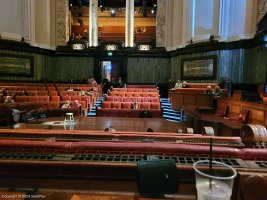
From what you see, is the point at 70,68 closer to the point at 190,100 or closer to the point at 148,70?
the point at 148,70

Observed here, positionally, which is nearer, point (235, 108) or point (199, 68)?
point (235, 108)

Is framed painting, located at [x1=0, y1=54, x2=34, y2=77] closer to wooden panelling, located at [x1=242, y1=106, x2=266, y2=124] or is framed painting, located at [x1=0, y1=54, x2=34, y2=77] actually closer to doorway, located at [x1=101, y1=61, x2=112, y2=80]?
doorway, located at [x1=101, y1=61, x2=112, y2=80]

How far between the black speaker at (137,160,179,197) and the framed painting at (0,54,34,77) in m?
13.4

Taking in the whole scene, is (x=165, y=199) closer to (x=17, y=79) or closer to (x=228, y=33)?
(x=228, y=33)

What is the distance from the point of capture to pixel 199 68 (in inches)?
461

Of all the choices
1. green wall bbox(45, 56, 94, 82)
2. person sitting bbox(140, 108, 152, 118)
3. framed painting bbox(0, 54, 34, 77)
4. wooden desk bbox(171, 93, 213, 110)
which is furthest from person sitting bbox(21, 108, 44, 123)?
green wall bbox(45, 56, 94, 82)

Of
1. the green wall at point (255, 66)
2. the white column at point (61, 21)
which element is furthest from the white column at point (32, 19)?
the green wall at point (255, 66)

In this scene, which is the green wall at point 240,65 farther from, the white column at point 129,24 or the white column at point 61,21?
the white column at point 61,21

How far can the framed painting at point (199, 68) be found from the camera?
1102 centimetres

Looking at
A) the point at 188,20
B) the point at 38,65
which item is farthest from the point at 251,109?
the point at 38,65

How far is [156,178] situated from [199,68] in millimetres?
11275

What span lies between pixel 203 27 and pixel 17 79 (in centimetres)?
1139

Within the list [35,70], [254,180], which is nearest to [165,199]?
[254,180]

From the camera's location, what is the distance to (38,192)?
1373 mm
